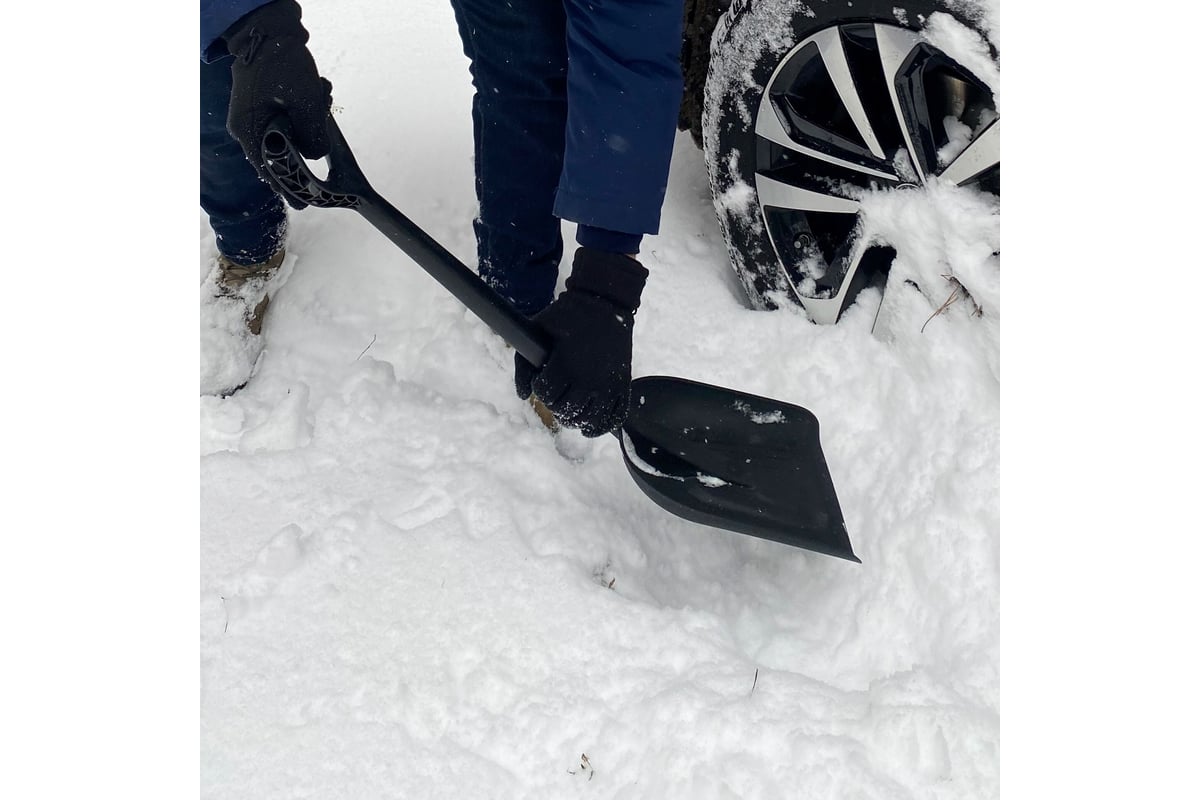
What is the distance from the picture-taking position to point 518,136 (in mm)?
1986

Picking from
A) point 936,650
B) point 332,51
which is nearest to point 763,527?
point 936,650

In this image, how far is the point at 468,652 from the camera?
1.48 meters

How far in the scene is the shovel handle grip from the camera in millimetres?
1462

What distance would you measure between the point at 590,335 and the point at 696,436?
Result: 1.49 ft

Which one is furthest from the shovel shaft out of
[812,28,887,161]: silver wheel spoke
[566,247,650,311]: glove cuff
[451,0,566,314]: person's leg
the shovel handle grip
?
[812,28,887,161]: silver wheel spoke

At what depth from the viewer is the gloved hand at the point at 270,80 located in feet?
4.76

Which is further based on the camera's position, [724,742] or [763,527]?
[763,527]

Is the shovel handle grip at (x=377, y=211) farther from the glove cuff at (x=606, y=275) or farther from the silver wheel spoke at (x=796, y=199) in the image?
the silver wheel spoke at (x=796, y=199)

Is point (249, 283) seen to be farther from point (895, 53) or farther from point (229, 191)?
point (895, 53)

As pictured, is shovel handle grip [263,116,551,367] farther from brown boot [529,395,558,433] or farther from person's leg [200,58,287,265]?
person's leg [200,58,287,265]

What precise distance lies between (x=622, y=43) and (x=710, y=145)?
0.67m

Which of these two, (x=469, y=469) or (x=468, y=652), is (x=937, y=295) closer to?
(x=469, y=469)

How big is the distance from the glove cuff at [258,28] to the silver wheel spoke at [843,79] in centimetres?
107

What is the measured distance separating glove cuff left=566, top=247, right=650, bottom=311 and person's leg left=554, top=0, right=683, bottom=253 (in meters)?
0.06
